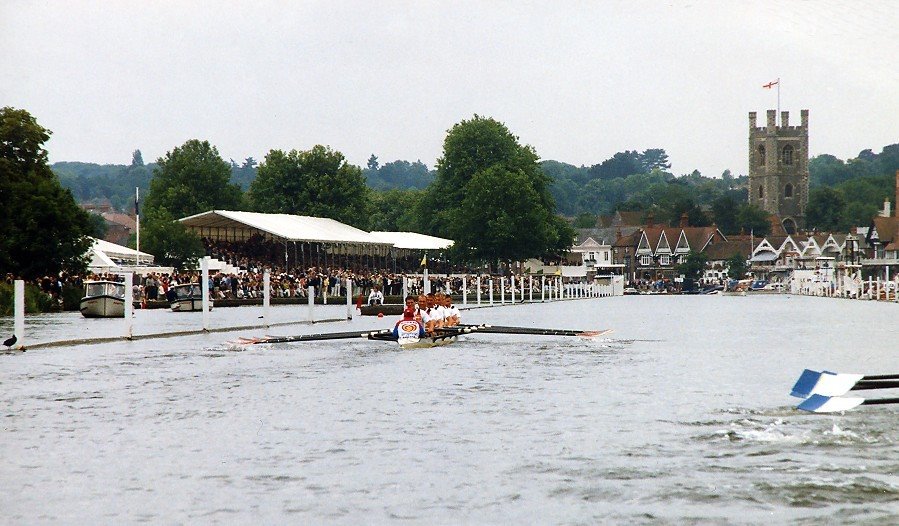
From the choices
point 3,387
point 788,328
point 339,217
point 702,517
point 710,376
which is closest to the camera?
point 702,517

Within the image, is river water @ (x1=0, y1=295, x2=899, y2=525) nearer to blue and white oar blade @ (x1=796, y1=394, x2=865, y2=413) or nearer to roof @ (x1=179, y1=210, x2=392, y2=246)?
blue and white oar blade @ (x1=796, y1=394, x2=865, y2=413)

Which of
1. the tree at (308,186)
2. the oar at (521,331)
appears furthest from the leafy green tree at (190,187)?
the oar at (521,331)

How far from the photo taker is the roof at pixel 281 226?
327 feet

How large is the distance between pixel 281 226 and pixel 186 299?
32.1 metres

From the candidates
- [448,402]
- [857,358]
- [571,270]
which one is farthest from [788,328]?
[571,270]

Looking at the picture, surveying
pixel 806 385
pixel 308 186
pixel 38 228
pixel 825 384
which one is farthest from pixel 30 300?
pixel 308 186

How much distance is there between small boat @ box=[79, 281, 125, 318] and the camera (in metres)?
61.2

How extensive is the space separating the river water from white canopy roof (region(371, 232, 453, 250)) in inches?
3306

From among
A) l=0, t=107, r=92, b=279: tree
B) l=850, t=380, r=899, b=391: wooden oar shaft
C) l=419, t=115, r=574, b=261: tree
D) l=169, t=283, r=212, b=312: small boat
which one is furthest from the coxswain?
l=419, t=115, r=574, b=261: tree

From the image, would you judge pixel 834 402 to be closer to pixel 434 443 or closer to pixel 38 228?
pixel 434 443

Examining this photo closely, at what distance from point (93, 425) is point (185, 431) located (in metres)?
1.68

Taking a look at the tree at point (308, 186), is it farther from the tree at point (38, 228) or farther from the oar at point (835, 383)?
the oar at point (835, 383)

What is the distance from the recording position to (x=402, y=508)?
13500mm

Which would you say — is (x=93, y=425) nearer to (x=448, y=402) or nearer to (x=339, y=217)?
(x=448, y=402)
